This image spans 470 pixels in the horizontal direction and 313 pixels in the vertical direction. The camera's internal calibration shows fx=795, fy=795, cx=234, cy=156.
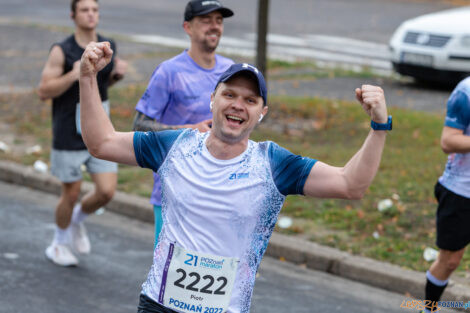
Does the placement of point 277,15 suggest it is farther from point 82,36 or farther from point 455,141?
point 455,141

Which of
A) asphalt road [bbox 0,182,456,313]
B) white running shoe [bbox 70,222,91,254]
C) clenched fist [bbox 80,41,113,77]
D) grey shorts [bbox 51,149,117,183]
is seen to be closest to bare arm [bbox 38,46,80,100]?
grey shorts [bbox 51,149,117,183]

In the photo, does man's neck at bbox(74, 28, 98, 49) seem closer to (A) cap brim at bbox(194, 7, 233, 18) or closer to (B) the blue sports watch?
(A) cap brim at bbox(194, 7, 233, 18)

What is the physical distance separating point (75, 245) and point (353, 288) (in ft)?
8.02

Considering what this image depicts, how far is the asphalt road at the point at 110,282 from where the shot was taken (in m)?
6.07

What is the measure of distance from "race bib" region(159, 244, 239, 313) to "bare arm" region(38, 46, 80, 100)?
3117 mm

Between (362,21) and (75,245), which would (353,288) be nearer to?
(75,245)

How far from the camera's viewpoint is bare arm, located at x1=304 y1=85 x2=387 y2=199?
3.12m

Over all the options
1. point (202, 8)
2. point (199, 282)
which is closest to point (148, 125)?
point (202, 8)

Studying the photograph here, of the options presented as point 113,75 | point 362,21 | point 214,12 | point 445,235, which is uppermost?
point 214,12

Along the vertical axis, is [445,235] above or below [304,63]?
above

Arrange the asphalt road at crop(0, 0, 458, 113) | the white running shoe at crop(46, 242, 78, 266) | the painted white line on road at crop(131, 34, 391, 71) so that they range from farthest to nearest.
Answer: the painted white line on road at crop(131, 34, 391, 71) → the asphalt road at crop(0, 0, 458, 113) → the white running shoe at crop(46, 242, 78, 266)

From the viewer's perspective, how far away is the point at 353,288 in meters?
6.60

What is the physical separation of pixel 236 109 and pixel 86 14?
3.32m

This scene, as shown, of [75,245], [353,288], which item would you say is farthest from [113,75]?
[353,288]
